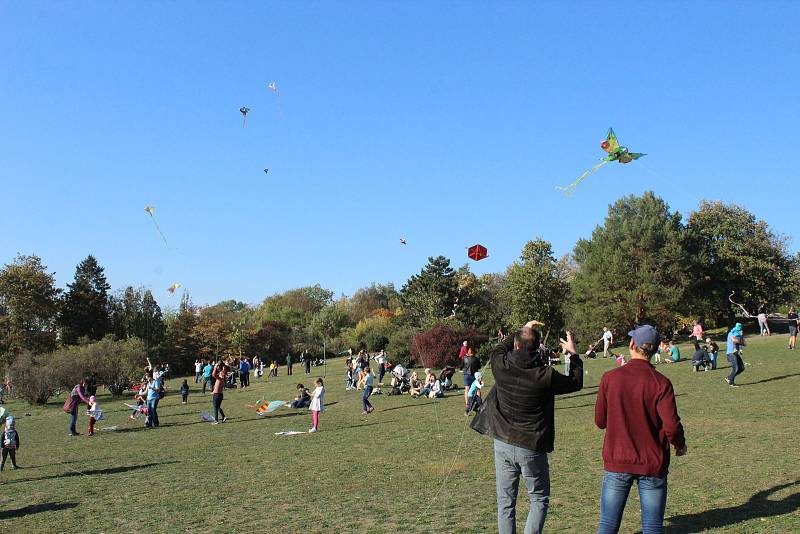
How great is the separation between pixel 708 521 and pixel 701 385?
46.7 feet

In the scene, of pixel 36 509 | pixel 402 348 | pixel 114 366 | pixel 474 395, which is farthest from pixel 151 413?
pixel 402 348

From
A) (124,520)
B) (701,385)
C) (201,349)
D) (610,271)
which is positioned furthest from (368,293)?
(124,520)

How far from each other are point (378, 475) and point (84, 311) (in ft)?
255

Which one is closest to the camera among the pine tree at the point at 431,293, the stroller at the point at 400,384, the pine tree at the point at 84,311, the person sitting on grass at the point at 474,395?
the person sitting on grass at the point at 474,395

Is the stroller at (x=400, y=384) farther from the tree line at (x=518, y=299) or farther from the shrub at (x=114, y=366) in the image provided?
the shrub at (x=114, y=366)

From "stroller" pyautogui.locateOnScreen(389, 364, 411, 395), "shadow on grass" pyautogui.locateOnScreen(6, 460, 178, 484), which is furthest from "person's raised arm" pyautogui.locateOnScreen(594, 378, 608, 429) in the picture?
"stroller" pyautogui.locateOnScreen(389, 364, 411, 395)

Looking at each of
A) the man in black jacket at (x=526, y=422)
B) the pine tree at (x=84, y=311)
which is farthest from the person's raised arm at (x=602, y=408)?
the pine tree at (x=84, y=311)

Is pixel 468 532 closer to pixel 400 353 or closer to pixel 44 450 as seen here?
pixel 44 450

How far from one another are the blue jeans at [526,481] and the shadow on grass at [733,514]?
1824 mm

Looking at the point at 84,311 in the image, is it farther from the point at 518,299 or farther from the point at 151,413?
the point at 151,413

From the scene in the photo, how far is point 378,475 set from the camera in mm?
10336

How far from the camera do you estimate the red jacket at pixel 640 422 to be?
4668mm

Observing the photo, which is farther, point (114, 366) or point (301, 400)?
point (114, 366)

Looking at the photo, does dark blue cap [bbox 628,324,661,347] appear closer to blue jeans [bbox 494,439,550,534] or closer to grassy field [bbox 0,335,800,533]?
blue jeans [bbox 494,439,550,534]
